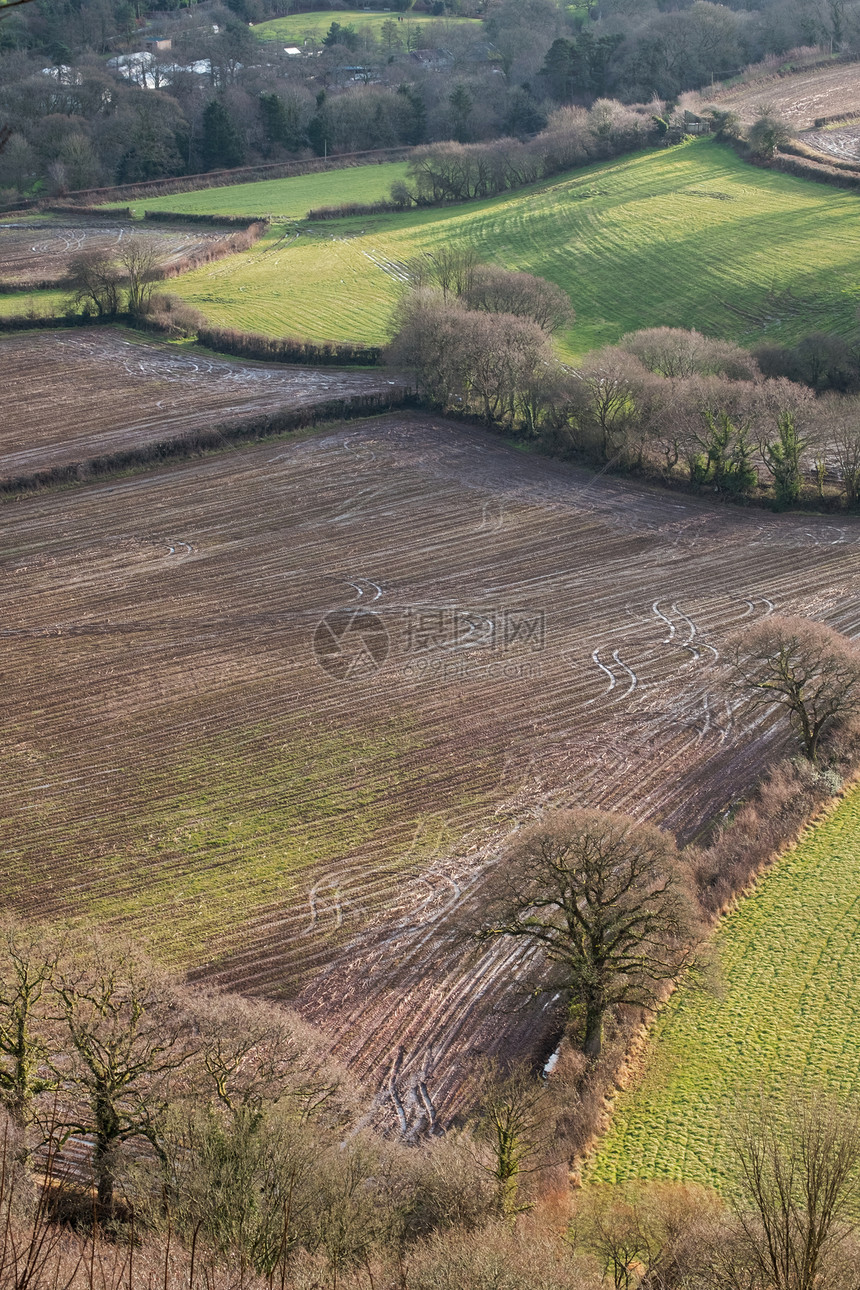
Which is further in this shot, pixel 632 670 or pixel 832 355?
pixel 832 355

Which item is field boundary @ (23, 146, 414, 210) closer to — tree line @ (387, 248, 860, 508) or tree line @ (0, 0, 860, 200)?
tree line @ (0, 0, 860, 200)

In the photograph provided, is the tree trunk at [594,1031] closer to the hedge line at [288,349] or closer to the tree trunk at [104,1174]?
the tree trunk at [104,1174]

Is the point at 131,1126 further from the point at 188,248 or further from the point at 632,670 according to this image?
the point at 188,248

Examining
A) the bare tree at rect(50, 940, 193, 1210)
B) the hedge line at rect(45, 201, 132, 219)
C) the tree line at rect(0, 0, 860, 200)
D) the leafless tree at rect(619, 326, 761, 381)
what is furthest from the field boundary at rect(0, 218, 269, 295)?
Result: the bare tree at rect(50, 940, 193, 1210)

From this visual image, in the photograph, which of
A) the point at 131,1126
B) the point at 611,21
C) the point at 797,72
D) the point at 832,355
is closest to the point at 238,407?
the point at 832,355

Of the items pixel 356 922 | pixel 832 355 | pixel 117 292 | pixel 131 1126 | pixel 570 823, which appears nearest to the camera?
pixel 131 1126

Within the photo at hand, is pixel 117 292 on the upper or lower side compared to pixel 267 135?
lower

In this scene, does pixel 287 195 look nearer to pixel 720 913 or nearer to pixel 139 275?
pixel 139 275
